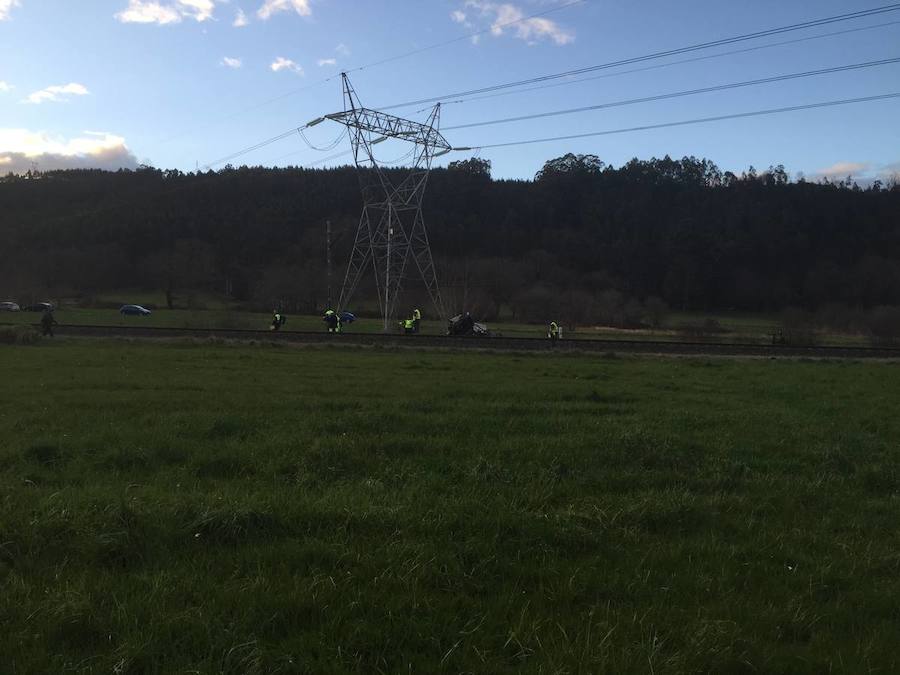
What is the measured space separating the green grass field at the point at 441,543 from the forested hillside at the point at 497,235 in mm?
72925

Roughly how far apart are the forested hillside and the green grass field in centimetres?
7292

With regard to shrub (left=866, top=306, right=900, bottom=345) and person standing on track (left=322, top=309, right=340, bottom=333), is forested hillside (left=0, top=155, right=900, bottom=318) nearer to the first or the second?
shrub (left=866, top=306, right=900, bottom=345)

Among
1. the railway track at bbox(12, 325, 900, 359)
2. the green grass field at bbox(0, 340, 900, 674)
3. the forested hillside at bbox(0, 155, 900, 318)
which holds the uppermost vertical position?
the forested hillside at bbox(0, 155, 900, 318)

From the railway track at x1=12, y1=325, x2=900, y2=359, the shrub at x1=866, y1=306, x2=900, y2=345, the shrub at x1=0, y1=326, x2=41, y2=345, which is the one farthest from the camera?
the shrub at x1=866, y1=306, x2=900, y2=345

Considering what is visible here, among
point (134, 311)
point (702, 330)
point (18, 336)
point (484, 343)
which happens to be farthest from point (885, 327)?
point (134, 311)

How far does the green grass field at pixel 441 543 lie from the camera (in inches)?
130

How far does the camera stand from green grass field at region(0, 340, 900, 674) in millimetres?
3307

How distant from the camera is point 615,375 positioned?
736 inches

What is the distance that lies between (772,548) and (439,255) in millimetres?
108342

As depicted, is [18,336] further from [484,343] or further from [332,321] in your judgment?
[484,343]

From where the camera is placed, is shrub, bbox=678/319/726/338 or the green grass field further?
shrub, bbox=678/319/726/338

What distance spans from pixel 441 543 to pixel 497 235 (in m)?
120

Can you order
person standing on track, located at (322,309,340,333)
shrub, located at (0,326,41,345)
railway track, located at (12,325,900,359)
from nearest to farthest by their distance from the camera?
shrub, located at (0,326,41,345) → railway track, located at (12,325,900,359) → person standing on track, located at (322,309,340,333)

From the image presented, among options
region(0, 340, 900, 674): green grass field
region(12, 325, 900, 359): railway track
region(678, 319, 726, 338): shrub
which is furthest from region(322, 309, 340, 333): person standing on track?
region(678, 319, 726, 338): shrub
